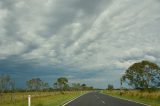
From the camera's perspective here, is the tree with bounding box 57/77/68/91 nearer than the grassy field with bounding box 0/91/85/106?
No

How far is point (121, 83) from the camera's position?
263 ft

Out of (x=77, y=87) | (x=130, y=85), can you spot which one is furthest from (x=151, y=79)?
(x=77, y=87)

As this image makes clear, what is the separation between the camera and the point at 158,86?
7156cm

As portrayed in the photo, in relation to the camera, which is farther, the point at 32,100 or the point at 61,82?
the point at 61,82

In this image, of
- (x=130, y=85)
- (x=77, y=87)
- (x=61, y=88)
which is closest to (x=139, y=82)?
(x=130, y=85)

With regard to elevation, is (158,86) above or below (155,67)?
below

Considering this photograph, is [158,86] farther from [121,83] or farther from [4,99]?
[4,99]

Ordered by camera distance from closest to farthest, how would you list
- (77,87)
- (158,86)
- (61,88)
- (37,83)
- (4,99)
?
(4,99), (158,86), (37,83), (61,88), (77,87)

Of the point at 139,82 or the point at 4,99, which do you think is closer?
the point at 4,99

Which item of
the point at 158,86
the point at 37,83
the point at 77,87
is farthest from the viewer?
the point at 77,87

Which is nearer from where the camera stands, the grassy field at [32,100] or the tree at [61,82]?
the grassy field at [32,100]

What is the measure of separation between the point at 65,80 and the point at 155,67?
75.8 metres

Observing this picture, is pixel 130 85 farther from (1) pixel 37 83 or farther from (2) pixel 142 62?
(1) pixel 37 83

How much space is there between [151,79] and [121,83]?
1069 centimetres
